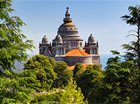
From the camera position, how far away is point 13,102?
13.9 meters

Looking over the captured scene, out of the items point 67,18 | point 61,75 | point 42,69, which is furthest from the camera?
point 67,18

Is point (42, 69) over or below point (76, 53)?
below

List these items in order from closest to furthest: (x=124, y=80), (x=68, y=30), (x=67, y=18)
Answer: (x=124, y=80), (x=68, y=30), (x=67, y=18)

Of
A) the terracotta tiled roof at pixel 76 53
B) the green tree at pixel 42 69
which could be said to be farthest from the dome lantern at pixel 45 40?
the green tree at pixel 42 69

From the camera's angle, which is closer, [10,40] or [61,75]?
[10,40]

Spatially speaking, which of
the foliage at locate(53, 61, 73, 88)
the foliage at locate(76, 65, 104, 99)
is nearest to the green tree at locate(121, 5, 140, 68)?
the foliage at locate(76, 65, 104, 99)

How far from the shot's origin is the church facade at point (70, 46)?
87.6 m

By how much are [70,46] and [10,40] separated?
259 feet

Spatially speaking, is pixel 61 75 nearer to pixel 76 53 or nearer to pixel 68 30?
pixel 76 53

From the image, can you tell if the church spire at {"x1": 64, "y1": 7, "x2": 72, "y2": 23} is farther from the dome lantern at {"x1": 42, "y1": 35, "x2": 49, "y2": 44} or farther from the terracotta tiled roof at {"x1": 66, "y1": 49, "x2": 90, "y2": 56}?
the terracotta tiled roof at {"x1": 66, "y1": 49, "x2": 90, "y2": 56}

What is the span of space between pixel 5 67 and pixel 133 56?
11.0 meters

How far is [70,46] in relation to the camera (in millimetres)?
94125

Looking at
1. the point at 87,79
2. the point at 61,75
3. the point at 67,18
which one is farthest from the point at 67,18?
the point at 87,79

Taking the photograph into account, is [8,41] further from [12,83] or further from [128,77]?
[128,77]
